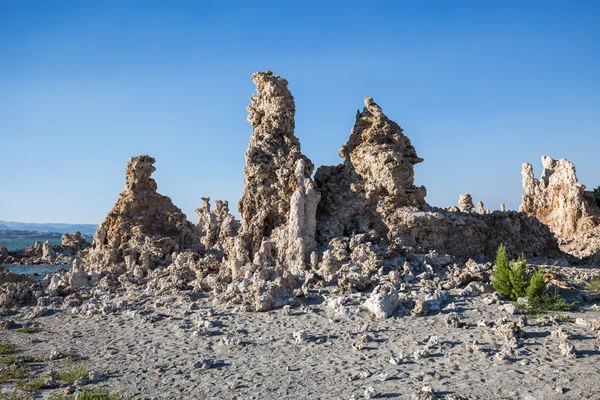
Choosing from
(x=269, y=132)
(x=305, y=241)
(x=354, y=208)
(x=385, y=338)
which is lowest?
(x=385, y=338)

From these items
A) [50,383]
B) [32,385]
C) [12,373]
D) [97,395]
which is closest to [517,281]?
[97,395]

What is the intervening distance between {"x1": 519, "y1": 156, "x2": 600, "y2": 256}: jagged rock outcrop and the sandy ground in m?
16.4

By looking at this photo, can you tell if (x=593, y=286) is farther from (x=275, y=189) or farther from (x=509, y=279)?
(x=275, y=189)

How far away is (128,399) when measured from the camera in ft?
22.4

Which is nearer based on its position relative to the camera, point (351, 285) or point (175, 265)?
point (351, 285)

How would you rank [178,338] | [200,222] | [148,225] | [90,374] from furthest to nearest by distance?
[200,222], [148,225], [178,338], [90,374]

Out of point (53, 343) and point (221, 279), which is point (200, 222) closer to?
point (221, 279)

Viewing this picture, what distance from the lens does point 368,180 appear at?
14.6 m

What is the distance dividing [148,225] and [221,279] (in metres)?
7.68

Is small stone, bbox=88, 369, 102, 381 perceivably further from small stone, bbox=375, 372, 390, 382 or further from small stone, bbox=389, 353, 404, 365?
small stone, bbox=389, 353, 404, 365

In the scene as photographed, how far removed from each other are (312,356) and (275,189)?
710cm

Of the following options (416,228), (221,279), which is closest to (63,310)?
(221,279)

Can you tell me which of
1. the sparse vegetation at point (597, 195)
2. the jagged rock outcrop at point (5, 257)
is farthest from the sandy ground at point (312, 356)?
the jagged rock outcrop at point (5, 257)

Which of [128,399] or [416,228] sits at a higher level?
[416,228]
